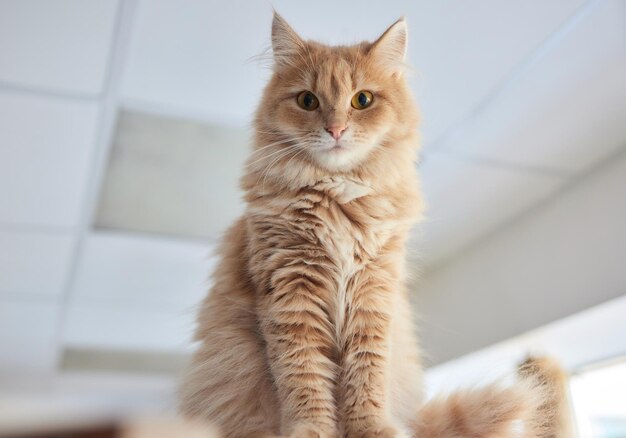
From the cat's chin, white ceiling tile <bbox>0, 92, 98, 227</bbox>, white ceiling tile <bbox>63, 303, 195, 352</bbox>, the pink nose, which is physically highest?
white ceiling tile <bbox>63, 303, 195, 352</bbox>

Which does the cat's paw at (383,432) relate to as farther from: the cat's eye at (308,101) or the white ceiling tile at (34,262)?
the white ceiling tile at (34,262)

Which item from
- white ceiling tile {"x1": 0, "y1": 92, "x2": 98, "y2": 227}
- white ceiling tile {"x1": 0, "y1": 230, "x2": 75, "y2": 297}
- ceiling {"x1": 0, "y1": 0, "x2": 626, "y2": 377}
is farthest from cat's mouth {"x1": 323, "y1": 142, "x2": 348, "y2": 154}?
white ceiling tile {"x1": 0, "y1": 230, "x2": 75, "y2": 297}

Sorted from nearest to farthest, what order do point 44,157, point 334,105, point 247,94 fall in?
point 334,105 < point 247,94 < point 44,157

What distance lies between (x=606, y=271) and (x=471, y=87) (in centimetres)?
80

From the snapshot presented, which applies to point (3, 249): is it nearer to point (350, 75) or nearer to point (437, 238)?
point (437, 238)

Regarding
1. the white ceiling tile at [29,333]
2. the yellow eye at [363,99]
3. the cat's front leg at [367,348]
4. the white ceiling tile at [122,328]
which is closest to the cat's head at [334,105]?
the yellow eye at [363,99]

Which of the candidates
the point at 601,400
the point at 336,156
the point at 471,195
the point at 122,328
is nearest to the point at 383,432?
the point at 336,156

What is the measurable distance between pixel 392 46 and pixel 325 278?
339 mm

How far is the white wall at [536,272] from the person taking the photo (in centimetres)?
206

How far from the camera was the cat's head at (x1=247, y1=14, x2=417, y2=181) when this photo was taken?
0.85 meters

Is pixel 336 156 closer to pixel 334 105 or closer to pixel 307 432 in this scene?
pixel 334 105

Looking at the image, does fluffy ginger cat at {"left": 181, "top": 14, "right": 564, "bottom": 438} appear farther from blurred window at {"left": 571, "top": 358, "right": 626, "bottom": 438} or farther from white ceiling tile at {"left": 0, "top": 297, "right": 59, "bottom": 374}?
white ceiling tile at {"left": 0, "top": 297, "right": 59, "bottom": 374}

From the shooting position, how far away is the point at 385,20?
1.48 m

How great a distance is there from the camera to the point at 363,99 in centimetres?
90
